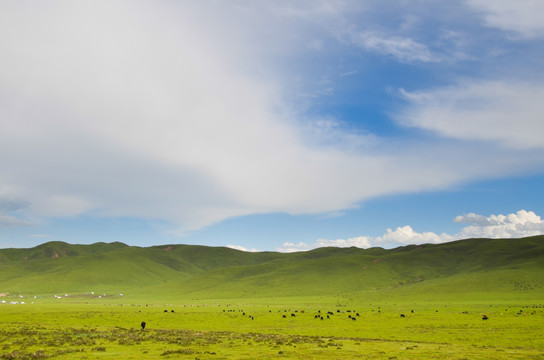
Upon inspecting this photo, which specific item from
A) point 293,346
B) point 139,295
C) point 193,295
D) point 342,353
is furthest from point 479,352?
point 139,295

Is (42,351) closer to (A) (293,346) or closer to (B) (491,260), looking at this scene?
(A) (293,346)

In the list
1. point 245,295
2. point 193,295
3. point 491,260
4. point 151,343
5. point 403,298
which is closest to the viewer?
point 151,343

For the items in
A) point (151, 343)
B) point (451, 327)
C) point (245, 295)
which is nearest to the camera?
point (151, 343)

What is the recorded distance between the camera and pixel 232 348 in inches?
1288

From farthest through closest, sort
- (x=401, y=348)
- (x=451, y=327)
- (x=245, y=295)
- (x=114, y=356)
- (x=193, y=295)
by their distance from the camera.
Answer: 1. (x=193, y=295)
2. (x=245, y=295)
3. (x=451, y=327)
4. (x=401, y=348)
5. (x=114, y=356)

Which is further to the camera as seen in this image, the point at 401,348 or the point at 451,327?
the point at 451,327

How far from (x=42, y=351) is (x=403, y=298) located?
114046 millimetres

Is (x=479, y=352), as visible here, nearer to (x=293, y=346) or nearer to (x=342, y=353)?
(x=342, y=353)

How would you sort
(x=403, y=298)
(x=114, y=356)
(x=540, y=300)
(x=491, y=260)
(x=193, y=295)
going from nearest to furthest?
(x=114, y=356), (x=540, y=300), (x=403, y=298), (x=193, y=295), (x=491, y=260)

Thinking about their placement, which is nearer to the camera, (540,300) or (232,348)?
(232,348)

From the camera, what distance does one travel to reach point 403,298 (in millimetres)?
124688

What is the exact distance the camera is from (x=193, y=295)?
172625 millimetres

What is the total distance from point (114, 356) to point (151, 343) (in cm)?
801

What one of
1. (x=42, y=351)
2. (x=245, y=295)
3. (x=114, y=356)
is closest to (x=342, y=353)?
(x=114, y=356)
